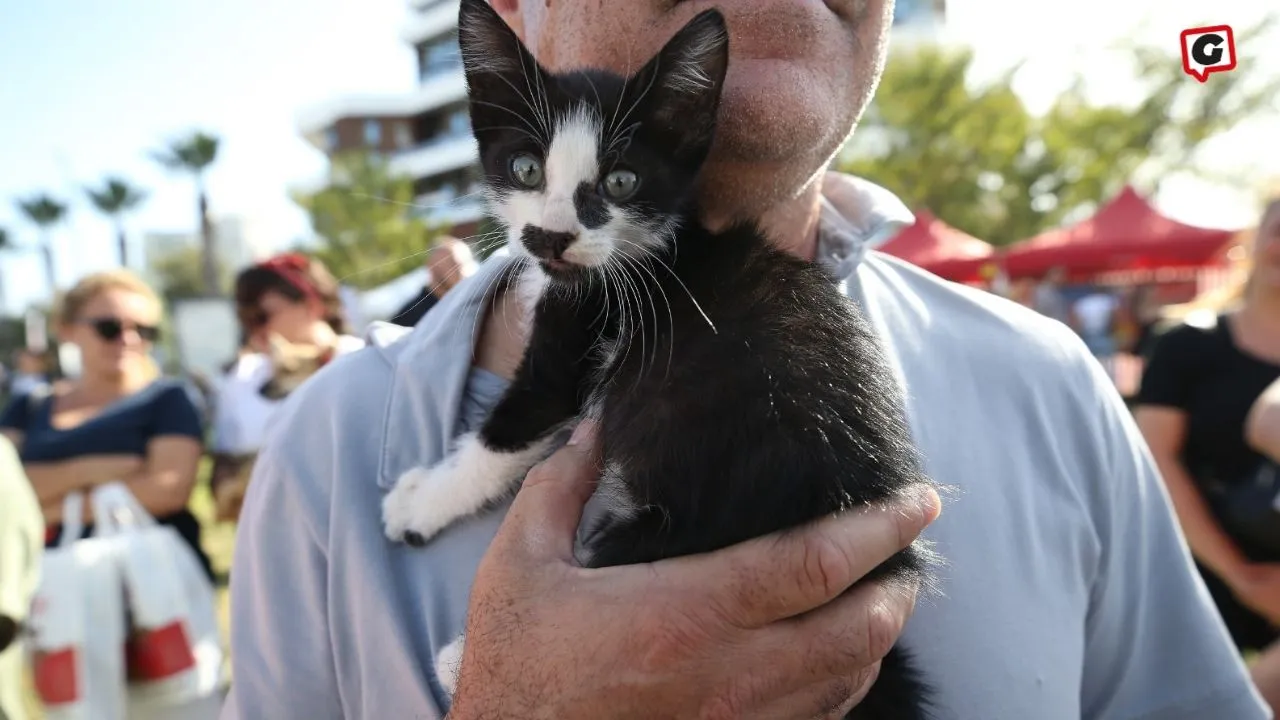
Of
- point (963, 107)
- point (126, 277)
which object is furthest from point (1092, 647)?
point (963, 107)

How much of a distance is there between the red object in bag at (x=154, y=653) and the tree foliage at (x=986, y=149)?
19094mm

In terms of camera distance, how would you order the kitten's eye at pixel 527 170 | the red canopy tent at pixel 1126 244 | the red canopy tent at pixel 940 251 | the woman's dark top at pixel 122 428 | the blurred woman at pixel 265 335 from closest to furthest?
the kitten's eye at pixel 527 170 → the woman's dark top at pixel 122 428 → the blurred woman at pixel 265 335 → the red canopy tent at pixel 1126 244 → the red canopy tent at pixel 940 251

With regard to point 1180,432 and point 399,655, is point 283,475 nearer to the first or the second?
point 399,655

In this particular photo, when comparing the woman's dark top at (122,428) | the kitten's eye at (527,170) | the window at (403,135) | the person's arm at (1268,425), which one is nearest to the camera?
the kitten's eye at (527,170)

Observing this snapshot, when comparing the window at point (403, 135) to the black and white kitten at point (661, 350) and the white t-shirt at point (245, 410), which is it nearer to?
the white t-shirt at point (245, 410)

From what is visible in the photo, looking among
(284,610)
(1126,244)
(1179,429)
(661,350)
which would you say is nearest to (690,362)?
(661,350)

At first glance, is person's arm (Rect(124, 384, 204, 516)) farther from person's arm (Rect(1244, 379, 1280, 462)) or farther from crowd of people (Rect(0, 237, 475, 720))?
person's arm (Rect(1244, 379, 1280, 462))

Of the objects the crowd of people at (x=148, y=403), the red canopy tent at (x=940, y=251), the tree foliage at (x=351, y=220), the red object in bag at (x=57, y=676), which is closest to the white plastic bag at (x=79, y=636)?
the red object in bag at (x=57, y=676)

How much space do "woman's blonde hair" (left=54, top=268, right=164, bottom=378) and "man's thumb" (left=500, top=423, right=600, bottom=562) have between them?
4040 millimetres

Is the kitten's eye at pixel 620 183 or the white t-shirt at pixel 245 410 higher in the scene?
the kitten's eye at pixel 620 183

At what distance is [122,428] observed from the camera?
4.06 m

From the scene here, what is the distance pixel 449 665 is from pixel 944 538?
0.79m

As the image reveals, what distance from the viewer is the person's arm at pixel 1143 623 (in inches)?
58.3

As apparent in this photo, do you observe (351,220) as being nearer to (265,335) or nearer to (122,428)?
(265,335)
